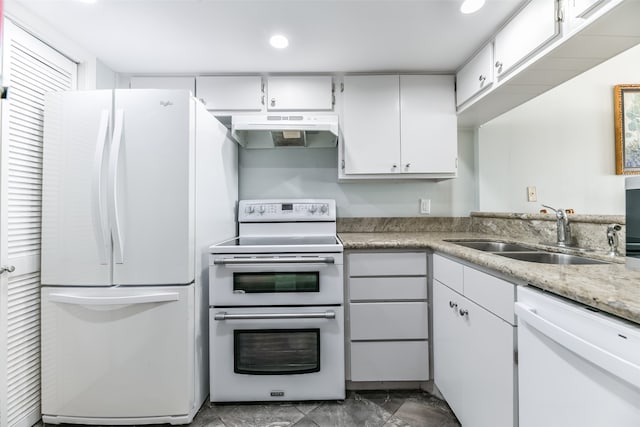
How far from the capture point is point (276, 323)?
1658mm

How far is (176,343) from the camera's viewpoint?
4.93 feet

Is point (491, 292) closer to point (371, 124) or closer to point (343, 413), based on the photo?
point (343, 413)

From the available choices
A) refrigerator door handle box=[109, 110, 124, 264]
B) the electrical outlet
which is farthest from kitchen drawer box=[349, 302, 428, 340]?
refrigerator door handle box=[109, 110, 124, 264]

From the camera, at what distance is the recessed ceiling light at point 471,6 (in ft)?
4.67

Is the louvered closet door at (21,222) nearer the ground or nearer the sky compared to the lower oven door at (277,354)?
nearer the sky

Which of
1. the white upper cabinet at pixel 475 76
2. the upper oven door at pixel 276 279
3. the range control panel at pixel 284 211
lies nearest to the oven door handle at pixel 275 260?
the upper oven door at pixel 276 279

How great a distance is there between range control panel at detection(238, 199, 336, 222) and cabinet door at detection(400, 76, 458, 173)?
2.37 ft

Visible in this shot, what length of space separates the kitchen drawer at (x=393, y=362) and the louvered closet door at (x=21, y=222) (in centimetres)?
176

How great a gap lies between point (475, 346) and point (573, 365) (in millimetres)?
550

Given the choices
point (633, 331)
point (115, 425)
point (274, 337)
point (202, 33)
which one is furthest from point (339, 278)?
point (202, 33)

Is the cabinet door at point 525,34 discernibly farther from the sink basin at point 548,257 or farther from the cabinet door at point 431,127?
the sink basin at point 548,257

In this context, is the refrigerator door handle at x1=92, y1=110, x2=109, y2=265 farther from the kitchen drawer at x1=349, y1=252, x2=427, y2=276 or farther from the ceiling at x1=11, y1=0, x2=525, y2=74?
the kitchen drawer at x1=349, y1=252, x2=427, y2=276

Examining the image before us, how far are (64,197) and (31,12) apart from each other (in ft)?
3.26

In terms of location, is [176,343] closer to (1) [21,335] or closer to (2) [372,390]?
(1) [21,335]
